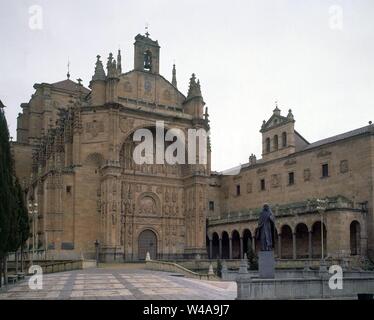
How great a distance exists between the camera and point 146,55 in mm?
57250

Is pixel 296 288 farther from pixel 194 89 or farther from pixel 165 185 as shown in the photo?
pixel 194 89

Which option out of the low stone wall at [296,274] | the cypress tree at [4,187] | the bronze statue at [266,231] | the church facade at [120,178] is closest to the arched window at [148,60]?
the church facade at [120,178]

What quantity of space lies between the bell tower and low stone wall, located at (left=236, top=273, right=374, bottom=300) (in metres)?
40.5

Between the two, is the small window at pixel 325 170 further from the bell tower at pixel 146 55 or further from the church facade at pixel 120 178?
the bell tower at pixel 146 55

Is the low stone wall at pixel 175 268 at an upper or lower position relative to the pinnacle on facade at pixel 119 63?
lower

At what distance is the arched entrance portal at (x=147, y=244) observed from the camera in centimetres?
5294

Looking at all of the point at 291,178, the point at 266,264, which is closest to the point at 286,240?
the point at 291,178

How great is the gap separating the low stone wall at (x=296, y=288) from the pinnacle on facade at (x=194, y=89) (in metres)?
38.8

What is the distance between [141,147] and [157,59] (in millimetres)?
10464

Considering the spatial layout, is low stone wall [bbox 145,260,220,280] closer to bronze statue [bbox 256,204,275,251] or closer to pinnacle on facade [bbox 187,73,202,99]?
bronze statue [bbox 256,204,275,251]

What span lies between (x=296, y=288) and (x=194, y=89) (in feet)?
133

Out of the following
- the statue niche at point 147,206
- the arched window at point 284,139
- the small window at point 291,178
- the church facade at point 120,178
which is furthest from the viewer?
A: the arched window at point 284,139

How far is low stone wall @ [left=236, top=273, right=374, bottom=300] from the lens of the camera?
17.6 meters

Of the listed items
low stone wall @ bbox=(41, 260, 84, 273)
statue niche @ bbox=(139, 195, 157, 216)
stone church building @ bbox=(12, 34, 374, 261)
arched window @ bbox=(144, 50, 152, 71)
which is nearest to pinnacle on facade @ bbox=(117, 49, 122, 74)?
stone church building @ bbox=(12, 34, 374, 261)
